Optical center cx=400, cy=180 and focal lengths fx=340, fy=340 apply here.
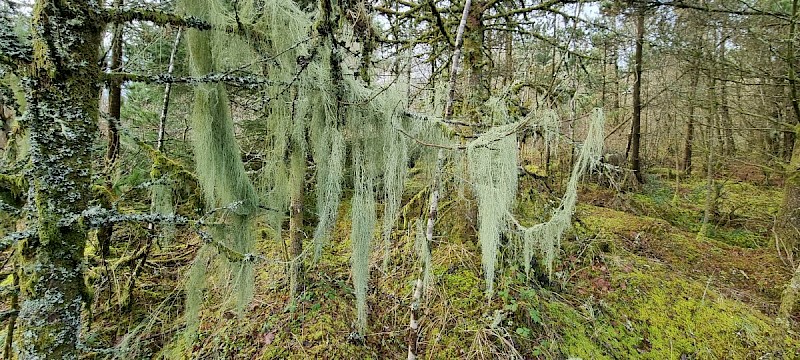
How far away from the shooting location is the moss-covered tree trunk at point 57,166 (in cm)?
120

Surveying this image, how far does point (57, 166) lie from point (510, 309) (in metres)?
2.90

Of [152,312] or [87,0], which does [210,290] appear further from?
[87,0]

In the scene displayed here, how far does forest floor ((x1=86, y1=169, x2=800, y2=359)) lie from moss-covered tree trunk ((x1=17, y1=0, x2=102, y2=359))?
151cm

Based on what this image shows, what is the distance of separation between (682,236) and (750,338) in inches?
A: 97.4

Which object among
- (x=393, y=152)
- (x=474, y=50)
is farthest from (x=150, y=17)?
(x=474, y=50)

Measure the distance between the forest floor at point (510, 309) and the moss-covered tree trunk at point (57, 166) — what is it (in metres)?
1.51

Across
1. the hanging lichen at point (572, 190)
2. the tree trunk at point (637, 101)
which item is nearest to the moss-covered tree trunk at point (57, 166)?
the hanging lichen at point (572, 190)

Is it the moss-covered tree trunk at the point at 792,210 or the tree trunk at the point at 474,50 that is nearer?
the tree trunk at the point at 474,50

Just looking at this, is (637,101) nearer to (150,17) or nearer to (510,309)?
(510,309)

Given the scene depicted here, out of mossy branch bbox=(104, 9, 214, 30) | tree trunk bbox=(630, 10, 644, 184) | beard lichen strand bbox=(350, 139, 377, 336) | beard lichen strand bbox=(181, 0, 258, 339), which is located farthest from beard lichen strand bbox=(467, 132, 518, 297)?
tree trunk bbox=(630, 10, 644, 184)

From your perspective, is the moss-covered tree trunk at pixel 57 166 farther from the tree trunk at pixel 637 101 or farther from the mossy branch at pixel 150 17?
the tree trunk at pixel 637 101

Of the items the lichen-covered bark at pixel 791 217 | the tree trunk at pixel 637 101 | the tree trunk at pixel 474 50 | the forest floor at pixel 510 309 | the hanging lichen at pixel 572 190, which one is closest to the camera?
the hanging lichen at pixel 572 190

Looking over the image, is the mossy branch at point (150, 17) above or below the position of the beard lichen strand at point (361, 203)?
above

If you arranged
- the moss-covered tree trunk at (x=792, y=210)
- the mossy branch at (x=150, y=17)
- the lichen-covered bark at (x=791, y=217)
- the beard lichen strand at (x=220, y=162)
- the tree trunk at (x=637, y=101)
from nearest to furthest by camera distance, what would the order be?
the mossy branch at (x=150, y=17) → the beard lichen strand at (x=220, y=162) → the moss-covered tree trunk at (x=792, y=210) → the lichen-covered bark at (x=791, y=217) → the tree trunk at (x=637, y=101)
